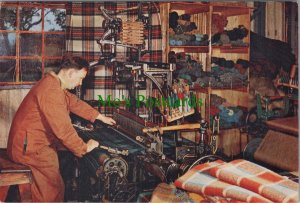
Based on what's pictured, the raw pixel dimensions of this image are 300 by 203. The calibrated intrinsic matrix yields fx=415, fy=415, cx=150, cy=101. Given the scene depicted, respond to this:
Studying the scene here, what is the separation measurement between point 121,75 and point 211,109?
0.59 m

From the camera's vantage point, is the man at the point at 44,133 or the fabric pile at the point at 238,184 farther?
the man at the point at 44,133

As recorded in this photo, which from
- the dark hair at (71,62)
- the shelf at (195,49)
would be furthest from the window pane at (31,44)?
the shelf at (195,49)

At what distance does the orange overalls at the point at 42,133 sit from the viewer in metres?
2.37

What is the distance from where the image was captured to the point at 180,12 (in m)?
2.52

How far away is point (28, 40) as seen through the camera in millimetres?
2379

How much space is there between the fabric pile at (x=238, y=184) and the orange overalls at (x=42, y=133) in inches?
24.3

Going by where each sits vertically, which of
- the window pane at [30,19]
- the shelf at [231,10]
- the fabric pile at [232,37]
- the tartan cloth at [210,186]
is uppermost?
the shelf at [231,10]

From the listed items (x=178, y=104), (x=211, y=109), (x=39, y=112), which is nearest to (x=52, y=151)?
(x=39, y=112)

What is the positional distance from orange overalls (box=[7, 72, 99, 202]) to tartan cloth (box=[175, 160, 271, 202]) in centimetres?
65

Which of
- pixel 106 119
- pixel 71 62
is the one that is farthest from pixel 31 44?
pixel 106 119

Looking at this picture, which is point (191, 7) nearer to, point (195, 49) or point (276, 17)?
point (195, 49)

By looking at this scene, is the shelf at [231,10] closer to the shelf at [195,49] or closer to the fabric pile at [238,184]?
the shelf at [195,49]

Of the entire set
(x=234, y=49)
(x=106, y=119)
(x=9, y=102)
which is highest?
(x=234, y=49)

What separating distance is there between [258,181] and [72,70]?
1.20 metres
